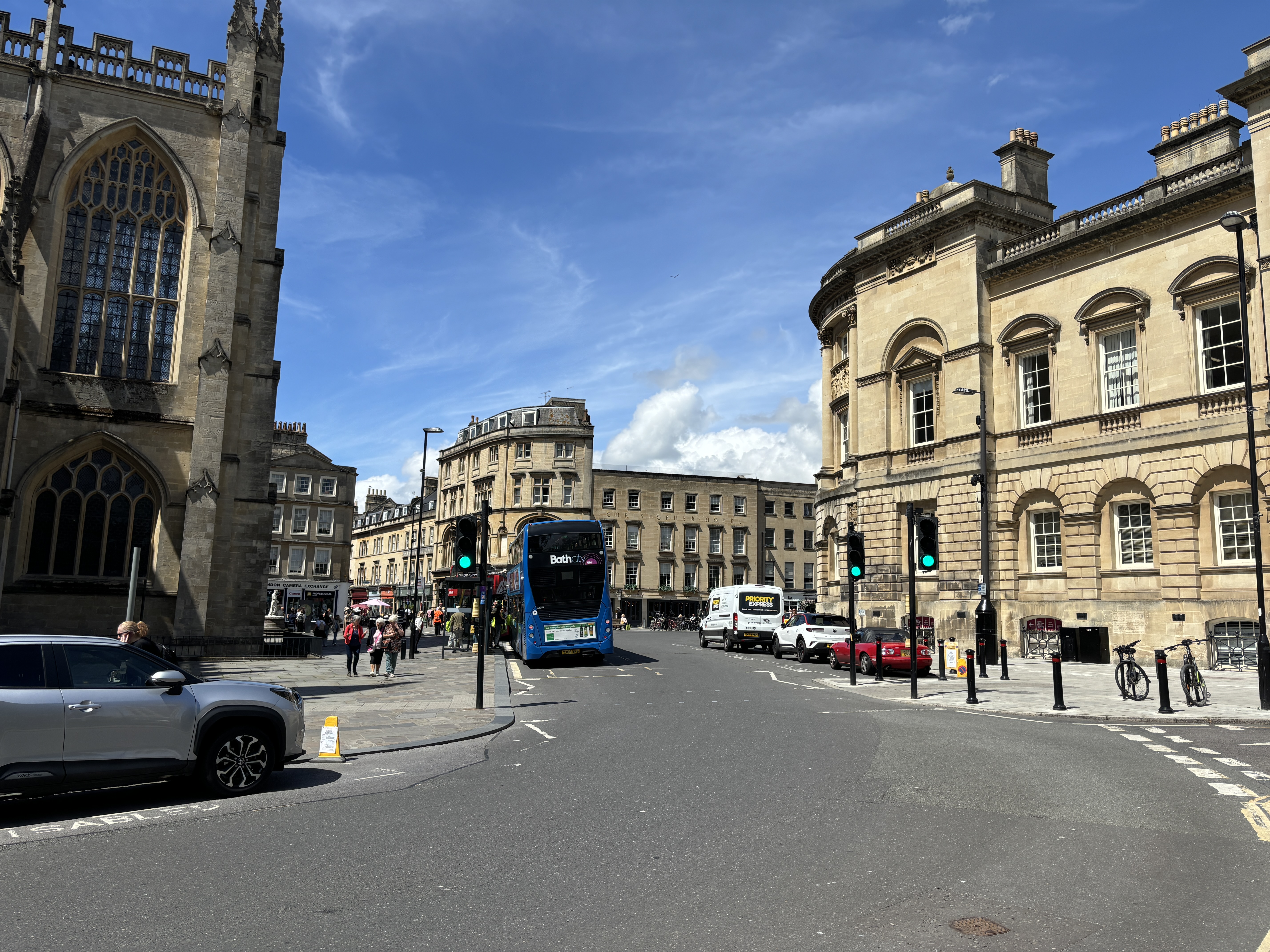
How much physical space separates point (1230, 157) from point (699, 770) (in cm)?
2572

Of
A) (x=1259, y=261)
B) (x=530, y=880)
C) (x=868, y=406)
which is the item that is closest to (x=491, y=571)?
(x=868, y=406)

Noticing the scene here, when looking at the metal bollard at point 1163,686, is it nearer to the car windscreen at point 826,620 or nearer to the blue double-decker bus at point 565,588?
the blue double-decker bus at point 565,588

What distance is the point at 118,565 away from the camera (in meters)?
28.2

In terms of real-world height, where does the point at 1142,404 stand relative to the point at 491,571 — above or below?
above

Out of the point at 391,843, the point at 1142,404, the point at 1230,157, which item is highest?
the point at 1230,157

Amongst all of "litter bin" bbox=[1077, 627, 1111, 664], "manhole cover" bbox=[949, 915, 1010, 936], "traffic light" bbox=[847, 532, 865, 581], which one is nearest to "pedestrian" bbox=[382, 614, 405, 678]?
"traffic light" bbox=[847, 532, 865, 581]

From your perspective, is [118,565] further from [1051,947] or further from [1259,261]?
[1259,261]

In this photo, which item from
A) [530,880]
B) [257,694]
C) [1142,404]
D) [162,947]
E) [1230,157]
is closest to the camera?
[162,947]

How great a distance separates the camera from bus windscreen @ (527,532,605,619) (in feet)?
83.7

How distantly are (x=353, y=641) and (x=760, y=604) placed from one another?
689 inches

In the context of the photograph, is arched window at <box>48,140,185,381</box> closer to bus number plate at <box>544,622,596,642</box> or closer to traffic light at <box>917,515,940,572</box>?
bus number plate at <box>544,622,596,642</box>

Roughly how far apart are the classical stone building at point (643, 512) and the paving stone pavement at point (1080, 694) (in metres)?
48.7

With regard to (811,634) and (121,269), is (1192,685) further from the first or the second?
(121,269)

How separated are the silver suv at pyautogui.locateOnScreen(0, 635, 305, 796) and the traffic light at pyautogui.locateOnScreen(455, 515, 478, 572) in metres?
6.15
